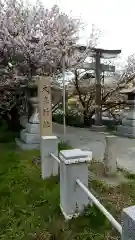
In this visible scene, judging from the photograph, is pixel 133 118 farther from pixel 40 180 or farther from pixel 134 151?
pixel 40 180

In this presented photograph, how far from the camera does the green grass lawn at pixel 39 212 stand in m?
2.85

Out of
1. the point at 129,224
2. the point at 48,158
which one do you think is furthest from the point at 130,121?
the point at 129,224

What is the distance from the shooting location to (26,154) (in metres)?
6.15

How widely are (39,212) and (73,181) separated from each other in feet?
2.45

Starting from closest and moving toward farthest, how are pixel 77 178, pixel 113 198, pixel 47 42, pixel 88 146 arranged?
pixel 77 178, pixel 113 198, pixel 88 146, pixel 47 42

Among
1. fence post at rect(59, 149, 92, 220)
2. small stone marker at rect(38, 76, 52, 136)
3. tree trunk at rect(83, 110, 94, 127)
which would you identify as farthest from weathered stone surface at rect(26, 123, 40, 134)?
tree trunk at rect(83, 110, 94, 127)

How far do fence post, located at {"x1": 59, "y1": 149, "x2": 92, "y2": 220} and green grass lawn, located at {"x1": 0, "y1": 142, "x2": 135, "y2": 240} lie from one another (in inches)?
4.5

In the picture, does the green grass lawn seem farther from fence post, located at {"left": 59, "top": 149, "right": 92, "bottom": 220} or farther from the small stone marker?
the small stone marker

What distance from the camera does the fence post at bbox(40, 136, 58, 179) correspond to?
4.46 m

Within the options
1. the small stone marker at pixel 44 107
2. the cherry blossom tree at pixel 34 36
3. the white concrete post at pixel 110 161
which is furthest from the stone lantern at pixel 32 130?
the white concrete post at pixel 110 161

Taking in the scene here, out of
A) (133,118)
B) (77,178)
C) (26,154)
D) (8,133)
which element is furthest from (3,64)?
(77,178)

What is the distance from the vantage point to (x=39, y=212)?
11.1 feet

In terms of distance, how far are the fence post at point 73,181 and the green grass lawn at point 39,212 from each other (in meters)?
0.11

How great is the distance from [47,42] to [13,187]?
6106 mm
